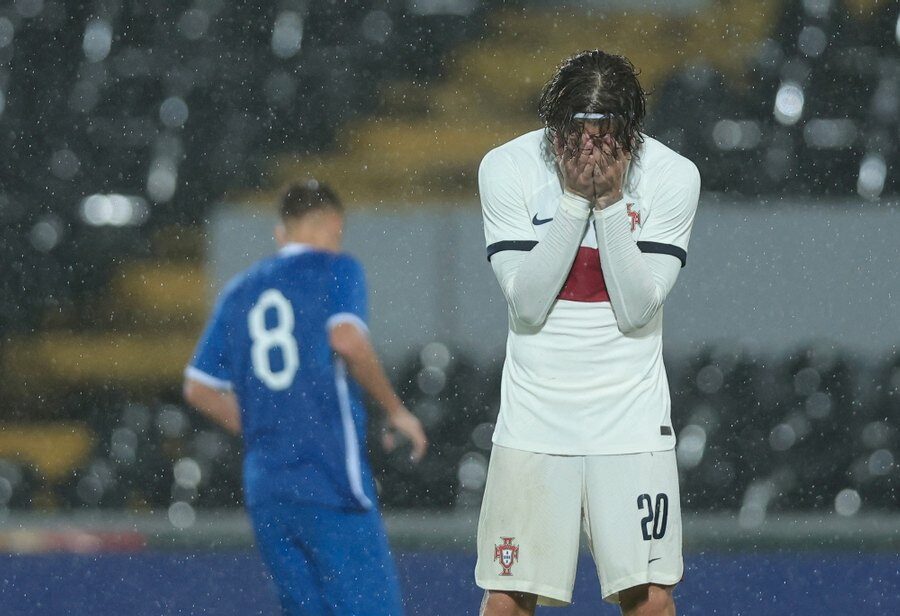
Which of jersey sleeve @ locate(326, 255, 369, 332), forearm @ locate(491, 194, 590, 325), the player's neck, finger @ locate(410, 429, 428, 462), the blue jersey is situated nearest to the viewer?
forearm @ locate(491, 194, 590, 325)

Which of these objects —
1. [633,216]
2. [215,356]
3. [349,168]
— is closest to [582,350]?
[633,216]

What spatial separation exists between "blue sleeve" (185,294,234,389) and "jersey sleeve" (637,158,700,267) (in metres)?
0.87

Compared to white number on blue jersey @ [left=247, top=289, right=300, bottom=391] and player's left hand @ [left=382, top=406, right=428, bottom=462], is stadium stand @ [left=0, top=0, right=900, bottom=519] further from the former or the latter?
player's left hand @ [left=382, top=406, right=428, bottom=462]

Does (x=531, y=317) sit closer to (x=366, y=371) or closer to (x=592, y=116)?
(x=592, y=116)

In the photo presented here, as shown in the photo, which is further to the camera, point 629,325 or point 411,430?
point 411,430

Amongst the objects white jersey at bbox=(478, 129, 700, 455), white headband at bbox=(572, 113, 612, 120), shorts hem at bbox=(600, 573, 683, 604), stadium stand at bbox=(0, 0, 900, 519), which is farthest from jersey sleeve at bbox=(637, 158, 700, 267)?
stadium stand at bbox=(0, 0, 900, 519)

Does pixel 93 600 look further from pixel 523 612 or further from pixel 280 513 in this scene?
pixel 523 612

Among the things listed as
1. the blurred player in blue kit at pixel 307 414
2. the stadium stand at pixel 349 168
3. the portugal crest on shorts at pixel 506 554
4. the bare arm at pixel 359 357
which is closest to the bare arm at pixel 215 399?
the blurred player in blue kit at pixel 307 414

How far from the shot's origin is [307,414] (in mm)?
1871

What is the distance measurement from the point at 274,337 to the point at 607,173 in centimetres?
103

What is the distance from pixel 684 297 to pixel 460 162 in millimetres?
930

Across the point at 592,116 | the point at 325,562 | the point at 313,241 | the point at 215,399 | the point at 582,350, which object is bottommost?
the point at 325,562

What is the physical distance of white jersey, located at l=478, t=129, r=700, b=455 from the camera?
4.04ft

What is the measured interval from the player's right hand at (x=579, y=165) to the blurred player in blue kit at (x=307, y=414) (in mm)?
604
